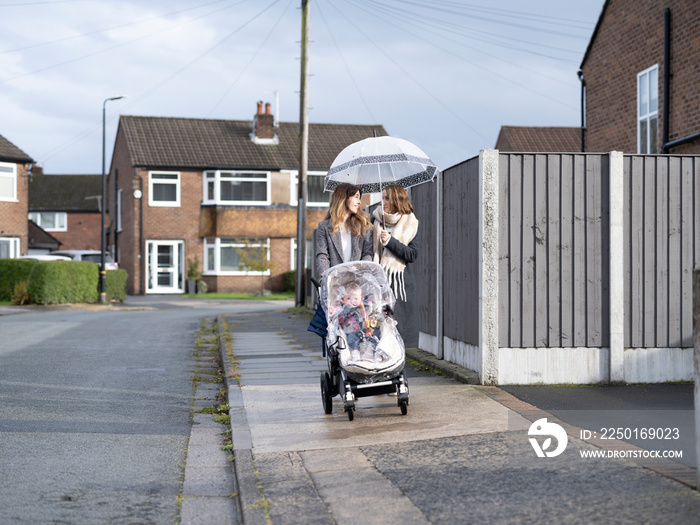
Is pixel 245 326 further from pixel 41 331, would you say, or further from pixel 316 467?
pixel 316 467

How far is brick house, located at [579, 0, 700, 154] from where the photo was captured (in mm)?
14320

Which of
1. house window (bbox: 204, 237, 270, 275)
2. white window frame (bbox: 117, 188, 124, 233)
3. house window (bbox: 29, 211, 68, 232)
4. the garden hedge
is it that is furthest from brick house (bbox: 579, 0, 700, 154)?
house window (bbox: 29, 211, 68, 232)

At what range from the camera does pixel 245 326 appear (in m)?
16.4

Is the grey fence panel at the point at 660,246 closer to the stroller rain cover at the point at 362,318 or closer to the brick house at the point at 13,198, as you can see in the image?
the stroller rain cover at the point at 362,318

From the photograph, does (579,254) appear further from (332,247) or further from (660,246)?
(332,247)

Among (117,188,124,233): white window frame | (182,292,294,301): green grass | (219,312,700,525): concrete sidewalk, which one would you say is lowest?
(182,292,294,301): green grass

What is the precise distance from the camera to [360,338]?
252 inches

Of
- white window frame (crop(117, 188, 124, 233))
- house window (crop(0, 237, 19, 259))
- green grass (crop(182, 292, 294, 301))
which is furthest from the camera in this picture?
white window frame (crop(117, 188, 124, 233))

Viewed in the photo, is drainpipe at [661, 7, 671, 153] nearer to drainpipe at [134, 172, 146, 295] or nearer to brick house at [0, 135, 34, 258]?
drainpipe at [134, 172, 146, 295]

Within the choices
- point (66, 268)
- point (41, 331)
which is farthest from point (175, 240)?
point (41, 331)

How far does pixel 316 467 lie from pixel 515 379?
10.6ft

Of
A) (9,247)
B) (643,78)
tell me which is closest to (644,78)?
(643,78)

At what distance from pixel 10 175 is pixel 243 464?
3408 centimetres

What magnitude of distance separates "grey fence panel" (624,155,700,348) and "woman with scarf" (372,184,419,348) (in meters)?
2.15
